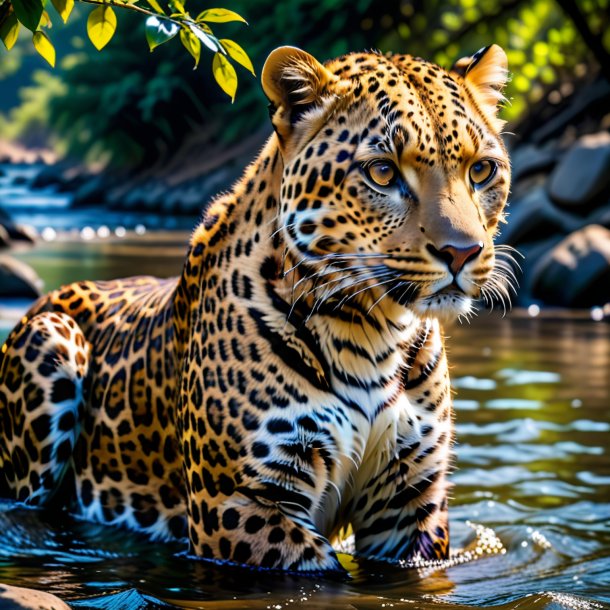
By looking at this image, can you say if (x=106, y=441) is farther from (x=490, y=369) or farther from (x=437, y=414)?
(x=490, y=369)

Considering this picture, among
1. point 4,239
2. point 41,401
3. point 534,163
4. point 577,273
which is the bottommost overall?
point 41,401

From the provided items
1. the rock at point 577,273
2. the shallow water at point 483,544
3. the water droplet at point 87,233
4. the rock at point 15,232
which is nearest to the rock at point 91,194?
the water droplet at point 87,233

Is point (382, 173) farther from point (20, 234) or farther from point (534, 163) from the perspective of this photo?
point (20, 234)

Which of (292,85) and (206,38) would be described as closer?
(206,38)

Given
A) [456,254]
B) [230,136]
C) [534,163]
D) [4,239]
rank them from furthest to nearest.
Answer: [230,136] < [4,239] < [534,163] < [456,254]

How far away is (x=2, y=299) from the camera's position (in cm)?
1577

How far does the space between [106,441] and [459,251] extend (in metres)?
2.12

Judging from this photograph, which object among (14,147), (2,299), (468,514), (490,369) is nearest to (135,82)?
(14,147)

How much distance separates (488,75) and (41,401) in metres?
2.36

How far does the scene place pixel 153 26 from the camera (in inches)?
153

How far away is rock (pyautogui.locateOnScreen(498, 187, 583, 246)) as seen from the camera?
17.8 meters

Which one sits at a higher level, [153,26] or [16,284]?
[16,284]

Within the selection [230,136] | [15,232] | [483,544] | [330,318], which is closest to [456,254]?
[330,318]

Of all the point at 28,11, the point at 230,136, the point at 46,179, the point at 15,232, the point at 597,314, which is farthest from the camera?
the point at 46,179
